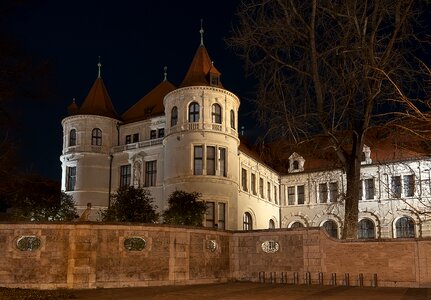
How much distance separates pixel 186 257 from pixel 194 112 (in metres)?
16.7

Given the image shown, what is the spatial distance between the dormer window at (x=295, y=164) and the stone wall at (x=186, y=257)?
28.2 metres

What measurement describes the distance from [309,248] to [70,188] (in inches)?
1020

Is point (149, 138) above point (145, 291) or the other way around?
above

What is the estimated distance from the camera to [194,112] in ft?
125

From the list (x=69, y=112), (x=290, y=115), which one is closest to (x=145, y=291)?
(x=290, y=115)

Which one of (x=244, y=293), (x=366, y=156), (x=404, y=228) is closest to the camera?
(x=244, y=293)

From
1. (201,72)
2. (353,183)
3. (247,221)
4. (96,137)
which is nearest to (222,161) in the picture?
(201,72)

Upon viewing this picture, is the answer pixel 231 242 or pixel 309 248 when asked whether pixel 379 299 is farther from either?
pixel 231 242

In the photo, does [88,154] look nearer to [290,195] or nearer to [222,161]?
[222,161]

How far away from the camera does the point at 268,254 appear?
24.5 metres

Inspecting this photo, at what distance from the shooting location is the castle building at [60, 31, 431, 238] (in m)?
37.6

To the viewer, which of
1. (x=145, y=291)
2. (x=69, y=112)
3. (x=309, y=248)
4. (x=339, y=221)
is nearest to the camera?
(x=145, y=291)

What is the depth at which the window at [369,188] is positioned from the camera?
4906cm

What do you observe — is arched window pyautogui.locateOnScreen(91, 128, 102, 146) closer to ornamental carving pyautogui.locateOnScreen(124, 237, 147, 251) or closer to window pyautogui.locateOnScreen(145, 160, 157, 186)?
window pyautogui.locateOnScreen(145, 160, 157, 186)
